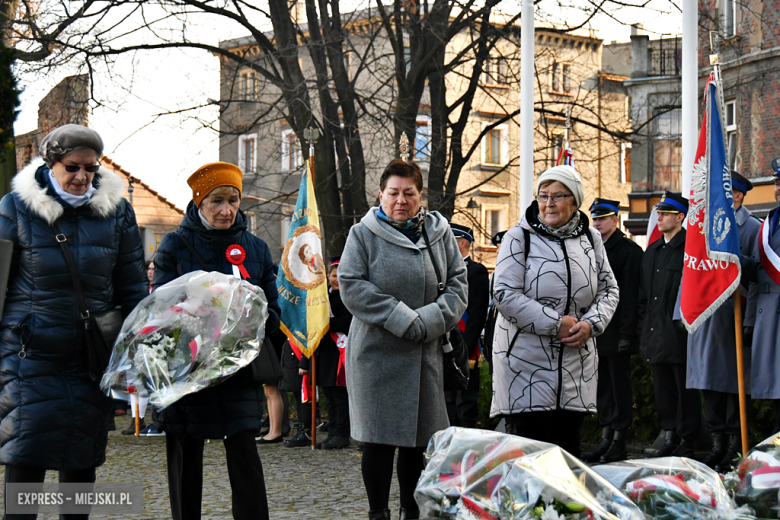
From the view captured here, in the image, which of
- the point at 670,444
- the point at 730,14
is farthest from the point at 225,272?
the point at 730,14

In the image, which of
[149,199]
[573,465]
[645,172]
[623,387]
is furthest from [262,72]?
[149,199]

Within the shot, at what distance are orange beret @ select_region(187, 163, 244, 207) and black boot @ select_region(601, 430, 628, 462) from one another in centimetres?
477

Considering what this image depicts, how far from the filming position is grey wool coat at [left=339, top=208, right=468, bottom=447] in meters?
5.17

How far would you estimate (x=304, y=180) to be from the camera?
429 inches

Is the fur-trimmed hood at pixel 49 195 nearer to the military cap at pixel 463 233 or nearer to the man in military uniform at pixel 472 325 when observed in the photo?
the man in military uniform at pixel 472 325

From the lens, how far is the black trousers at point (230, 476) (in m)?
4.86

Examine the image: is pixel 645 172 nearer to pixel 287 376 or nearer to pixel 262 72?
pixel 262 72

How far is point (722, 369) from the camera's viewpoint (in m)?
7.45

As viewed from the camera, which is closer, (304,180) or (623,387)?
(623,387)

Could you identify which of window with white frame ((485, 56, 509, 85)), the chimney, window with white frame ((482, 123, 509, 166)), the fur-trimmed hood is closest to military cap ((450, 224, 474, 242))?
the fur-trimmed hood

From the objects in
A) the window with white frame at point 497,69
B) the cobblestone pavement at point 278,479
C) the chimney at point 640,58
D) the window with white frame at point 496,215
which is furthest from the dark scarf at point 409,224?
the window with white frame at point 496,215

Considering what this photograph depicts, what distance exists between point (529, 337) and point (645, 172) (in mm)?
32709

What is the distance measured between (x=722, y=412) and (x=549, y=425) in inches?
110

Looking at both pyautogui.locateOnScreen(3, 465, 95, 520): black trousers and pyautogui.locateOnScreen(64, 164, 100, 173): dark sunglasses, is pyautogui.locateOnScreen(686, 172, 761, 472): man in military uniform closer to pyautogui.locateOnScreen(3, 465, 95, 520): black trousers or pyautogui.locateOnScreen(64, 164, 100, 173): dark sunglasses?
pyautogui.locateOnScreen(3, 465, 95, 520): black trousers
